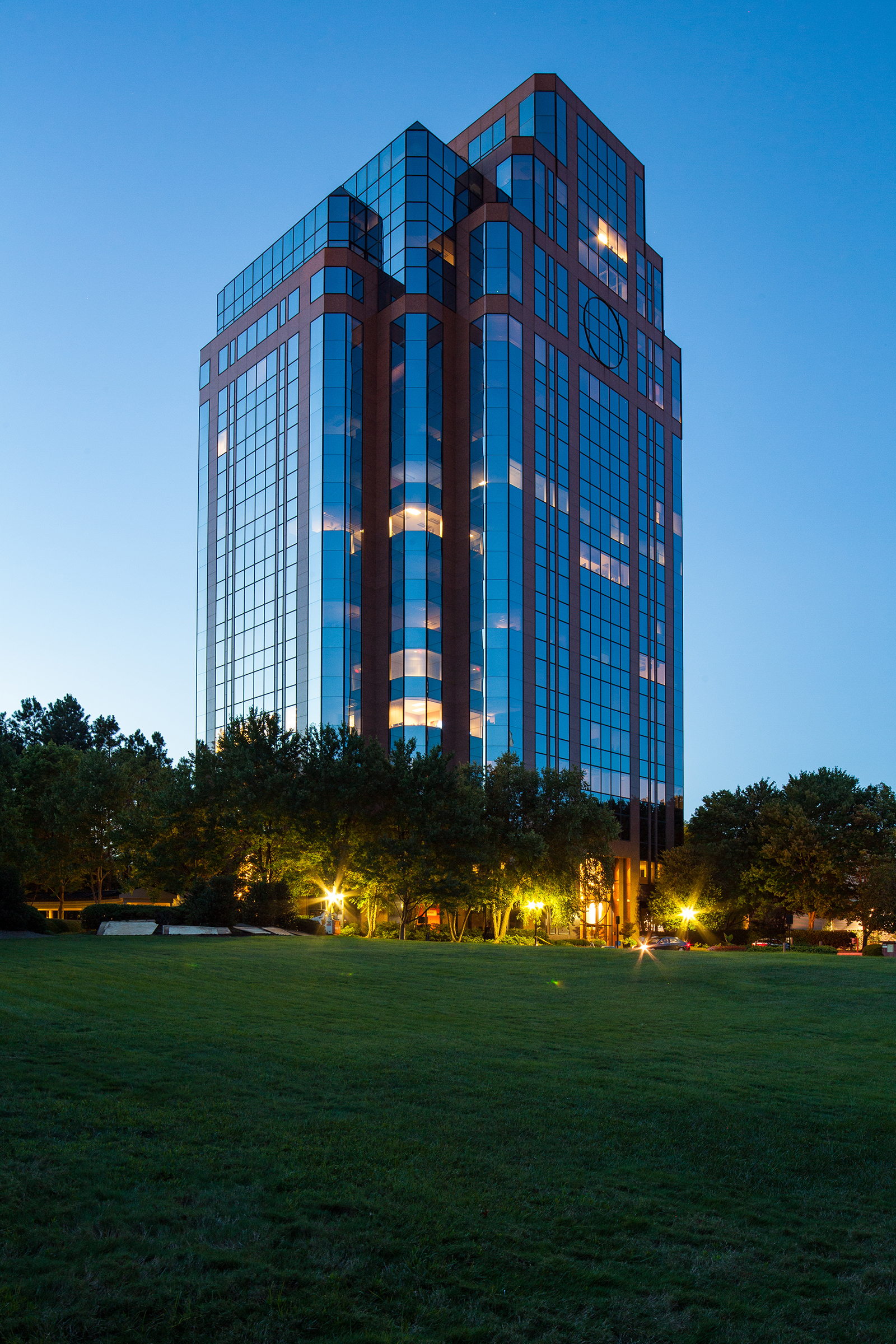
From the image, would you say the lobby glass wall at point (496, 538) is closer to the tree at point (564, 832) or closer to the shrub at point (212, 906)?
the tree at point (564, 832)

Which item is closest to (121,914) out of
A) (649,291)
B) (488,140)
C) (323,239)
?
(323,239)

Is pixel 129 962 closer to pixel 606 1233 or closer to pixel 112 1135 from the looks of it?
pixel 112 1135

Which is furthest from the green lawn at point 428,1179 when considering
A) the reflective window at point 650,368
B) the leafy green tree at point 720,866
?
the reflective window at point 650,368

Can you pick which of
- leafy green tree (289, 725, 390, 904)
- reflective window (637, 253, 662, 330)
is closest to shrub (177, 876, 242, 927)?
leafy green tree (289, 725, 390, 904)

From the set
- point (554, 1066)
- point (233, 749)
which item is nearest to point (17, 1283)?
point (554, 1066)

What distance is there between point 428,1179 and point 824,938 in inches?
2722

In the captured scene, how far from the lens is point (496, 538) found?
7538 cm

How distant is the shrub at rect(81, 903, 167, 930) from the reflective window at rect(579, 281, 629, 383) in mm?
64362

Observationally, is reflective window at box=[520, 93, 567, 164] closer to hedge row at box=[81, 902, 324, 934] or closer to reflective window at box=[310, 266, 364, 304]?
reflective window at box=[310, 266, 364, 304]

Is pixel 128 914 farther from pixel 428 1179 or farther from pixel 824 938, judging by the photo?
pixel 824 938

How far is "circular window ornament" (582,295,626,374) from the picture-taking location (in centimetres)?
8754

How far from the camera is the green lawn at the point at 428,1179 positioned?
5551mm

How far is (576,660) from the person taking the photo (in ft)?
267

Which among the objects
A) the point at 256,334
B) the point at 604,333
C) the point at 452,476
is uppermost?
the point at 604,333
